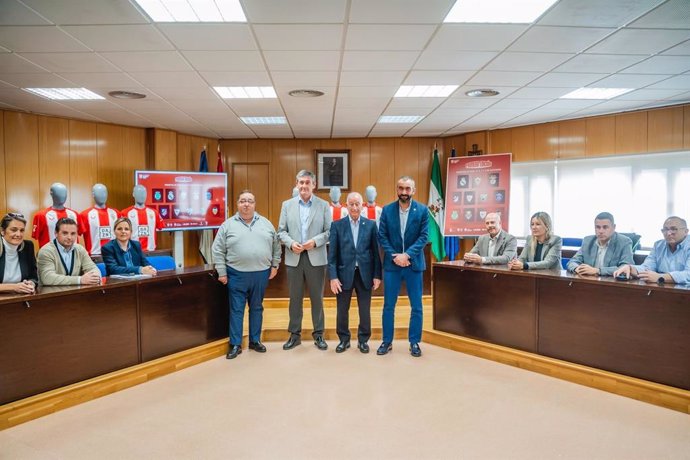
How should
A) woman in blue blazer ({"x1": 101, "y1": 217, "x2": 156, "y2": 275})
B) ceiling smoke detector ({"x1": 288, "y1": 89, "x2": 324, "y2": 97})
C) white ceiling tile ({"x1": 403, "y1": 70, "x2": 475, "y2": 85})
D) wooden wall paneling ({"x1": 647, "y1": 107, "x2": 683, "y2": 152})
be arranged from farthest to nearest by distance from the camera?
1. wooden wall paneling ({"x1": 647, "y1": 107, "x2": 683, "y2": 152})
2. ceiling smoke detector ({"x1": 288, "y1": 89, "x2": 324, "y2": 97})
3. white ceiling tile ({"x1": 403, "y1": 70, "x2": 475, "y2": 85})
4. woman in blue blazer ({"x1": 101, "y1": 217, "x2": 156, "y2": 275})

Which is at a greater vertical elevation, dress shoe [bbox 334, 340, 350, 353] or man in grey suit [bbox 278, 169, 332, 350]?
man in grey suit [bbox 278, 169, 332, 350]

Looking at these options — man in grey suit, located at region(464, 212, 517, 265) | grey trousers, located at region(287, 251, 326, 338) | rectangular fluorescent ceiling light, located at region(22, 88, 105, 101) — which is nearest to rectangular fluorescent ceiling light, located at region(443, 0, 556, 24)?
man in grey suit, located at region(464, 212, 517, 265)

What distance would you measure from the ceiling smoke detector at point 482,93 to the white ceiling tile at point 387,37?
1.71 metres

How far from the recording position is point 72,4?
2836mm

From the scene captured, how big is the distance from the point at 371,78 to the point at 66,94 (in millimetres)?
3804

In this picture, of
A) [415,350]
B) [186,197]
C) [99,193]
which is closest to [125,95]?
[99,193]

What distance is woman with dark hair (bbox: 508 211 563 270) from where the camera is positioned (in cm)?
371

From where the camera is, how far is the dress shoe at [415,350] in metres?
3.82

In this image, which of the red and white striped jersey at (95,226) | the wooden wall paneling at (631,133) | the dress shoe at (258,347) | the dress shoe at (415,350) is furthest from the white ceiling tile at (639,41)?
the red and white striped jersey at (95,226)

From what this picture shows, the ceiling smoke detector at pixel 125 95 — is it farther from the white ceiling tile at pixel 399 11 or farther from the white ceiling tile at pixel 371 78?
the white ceiling tile at pixel 399 11

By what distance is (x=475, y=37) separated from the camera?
3.45 m

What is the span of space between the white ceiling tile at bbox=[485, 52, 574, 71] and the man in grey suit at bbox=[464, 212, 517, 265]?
1.49 metres

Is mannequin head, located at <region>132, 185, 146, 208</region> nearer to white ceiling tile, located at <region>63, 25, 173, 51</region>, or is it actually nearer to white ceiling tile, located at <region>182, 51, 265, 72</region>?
white ceiling tile, located at <region>182, 51, 265, 72</region>

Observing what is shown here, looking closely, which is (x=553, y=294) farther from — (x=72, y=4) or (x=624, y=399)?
(x=72, y=4)
